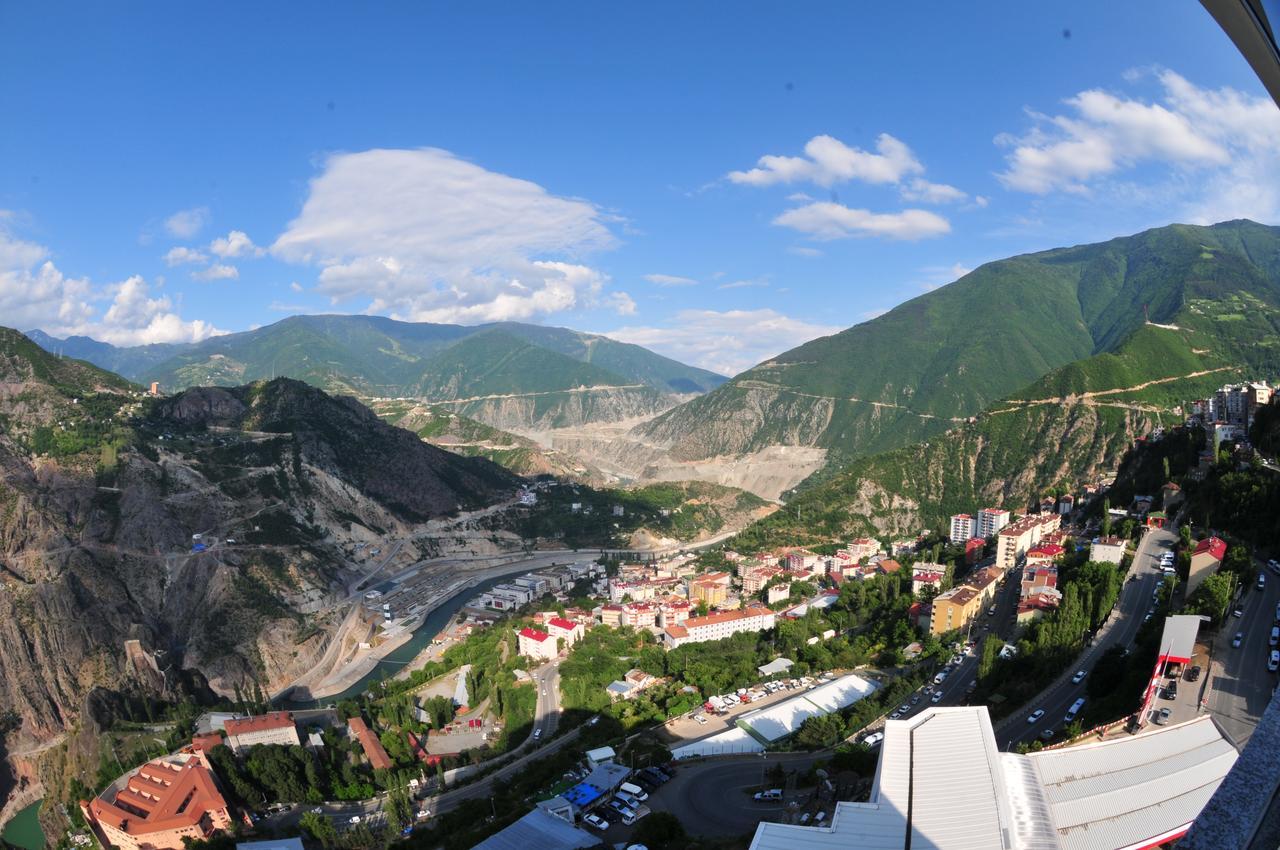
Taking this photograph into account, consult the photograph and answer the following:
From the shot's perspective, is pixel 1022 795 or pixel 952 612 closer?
pixel 1022 795

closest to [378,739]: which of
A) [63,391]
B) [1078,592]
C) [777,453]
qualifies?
[1078,592]

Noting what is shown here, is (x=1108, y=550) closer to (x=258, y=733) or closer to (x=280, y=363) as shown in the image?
(x=258, y=733)

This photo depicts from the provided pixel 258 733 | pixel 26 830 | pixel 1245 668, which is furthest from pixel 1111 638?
pixel 26 830

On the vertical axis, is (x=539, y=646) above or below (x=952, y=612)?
below

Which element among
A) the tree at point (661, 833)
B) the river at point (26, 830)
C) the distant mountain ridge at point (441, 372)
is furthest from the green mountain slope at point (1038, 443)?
the distant mountain ridge at point (441, 372)

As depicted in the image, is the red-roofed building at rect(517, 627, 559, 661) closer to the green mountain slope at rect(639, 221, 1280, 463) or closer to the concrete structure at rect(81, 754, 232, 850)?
the concrete structure at rect(81, 754, 232, 850)
